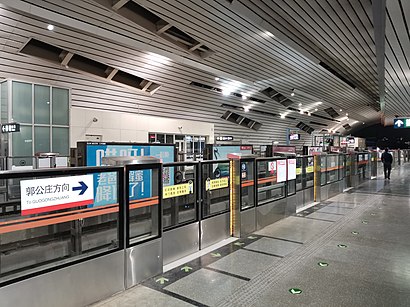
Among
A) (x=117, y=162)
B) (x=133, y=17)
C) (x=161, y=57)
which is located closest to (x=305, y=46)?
(x=161, y=57)

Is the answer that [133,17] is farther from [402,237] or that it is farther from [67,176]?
[402,237]

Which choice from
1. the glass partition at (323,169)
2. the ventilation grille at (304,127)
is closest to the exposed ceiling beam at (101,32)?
the glass partition at (323,169)

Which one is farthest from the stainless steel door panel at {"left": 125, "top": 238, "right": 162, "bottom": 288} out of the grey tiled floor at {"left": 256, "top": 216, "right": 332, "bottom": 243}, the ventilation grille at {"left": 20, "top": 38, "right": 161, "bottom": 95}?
the ventilation grille at {"left": 20, "top": 38, "right": 161, "bottom": 95}

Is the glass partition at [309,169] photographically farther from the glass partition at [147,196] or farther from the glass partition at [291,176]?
the glass partition at [147,196]

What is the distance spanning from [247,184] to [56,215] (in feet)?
11.7

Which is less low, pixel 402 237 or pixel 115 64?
pixel 115 64

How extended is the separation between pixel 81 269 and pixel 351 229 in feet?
16.2

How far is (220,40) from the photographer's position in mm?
11516

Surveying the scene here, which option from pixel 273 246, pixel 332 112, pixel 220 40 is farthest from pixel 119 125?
pixel 332 112

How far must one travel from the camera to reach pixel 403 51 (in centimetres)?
709

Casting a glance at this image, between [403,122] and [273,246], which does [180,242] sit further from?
[403,122]

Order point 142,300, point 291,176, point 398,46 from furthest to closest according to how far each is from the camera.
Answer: point 291,176
point 398,46
point 142,300

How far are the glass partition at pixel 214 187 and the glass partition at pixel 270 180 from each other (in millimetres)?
937

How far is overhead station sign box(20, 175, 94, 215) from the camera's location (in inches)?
106
